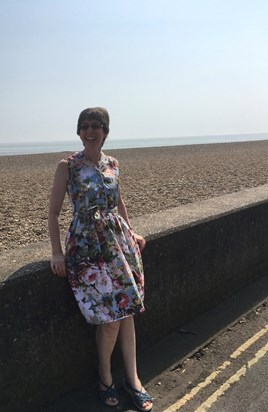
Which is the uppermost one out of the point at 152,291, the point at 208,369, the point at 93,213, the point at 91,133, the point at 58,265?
the point at 91,133

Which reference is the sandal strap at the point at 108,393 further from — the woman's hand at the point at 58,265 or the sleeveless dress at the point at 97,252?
the woman's hand at the point at 58,265

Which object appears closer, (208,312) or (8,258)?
(8,258)

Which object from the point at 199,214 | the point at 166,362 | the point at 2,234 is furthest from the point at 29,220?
the point at 166,362

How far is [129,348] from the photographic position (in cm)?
293

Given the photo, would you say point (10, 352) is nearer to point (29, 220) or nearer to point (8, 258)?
point (8, 258)

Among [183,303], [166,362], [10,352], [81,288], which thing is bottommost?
[166,362]

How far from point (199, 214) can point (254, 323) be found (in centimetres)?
102

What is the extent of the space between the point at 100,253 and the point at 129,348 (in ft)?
2.25

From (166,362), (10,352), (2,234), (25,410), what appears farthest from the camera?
(2,234)

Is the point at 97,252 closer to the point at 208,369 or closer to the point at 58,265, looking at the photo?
the point at 58,265

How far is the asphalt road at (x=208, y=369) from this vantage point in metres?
2.83

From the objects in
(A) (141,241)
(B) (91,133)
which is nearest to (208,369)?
(A) (141,241)

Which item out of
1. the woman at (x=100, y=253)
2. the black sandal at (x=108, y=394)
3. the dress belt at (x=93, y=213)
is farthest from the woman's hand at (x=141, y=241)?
the black sandal at (x=108, y=394)

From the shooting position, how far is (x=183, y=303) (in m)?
3.80
